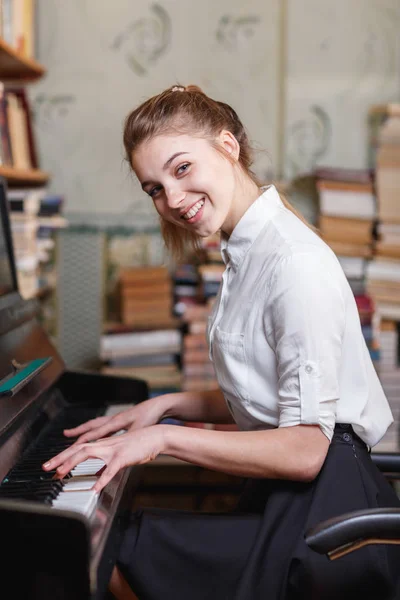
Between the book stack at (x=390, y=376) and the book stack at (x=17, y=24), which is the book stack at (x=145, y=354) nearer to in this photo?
the book stack at (x=390, y=376)

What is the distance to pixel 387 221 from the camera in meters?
2.86

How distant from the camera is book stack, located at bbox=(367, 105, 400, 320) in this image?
2.81 metres

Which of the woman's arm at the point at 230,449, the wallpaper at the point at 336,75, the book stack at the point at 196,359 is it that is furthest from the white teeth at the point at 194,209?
the wallpaper at the point at 336,75

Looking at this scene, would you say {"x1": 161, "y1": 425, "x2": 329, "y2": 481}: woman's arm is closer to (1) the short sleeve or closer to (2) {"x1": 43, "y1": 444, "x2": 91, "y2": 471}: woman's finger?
(1) the short sleeve

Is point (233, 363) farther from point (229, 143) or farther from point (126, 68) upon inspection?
point (126, 68)

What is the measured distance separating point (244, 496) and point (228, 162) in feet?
2.02

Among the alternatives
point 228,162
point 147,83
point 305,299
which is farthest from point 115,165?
point 305,299

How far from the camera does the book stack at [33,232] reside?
2.44 m

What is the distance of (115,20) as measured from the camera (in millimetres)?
3004

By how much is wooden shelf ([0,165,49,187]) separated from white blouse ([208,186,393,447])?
1.19m

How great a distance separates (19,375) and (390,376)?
1785 millimetres

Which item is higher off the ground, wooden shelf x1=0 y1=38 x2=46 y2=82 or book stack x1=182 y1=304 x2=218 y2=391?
wooden shelf x1=0 y1=38 x2=46 y2=82

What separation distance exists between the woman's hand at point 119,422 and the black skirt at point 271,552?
22 cm

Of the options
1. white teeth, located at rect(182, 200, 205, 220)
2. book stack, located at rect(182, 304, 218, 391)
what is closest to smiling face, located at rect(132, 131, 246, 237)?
white teeth, located at rect(182, 200, 205, 220)
